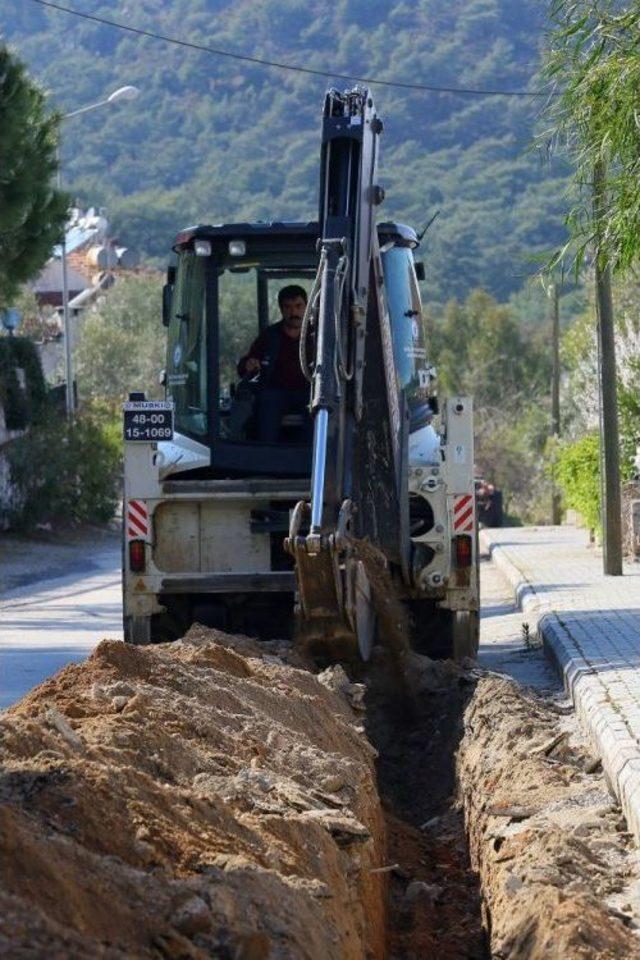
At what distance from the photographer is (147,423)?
41.3 ft

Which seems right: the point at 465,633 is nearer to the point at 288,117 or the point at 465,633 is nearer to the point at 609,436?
the point at 609,436

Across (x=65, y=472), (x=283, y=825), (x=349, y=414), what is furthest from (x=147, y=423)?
(x=65, y=472)

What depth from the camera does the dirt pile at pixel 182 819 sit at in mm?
4949

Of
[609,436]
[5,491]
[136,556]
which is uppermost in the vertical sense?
[609,436]

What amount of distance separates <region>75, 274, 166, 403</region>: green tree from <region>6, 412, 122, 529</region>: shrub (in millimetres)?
22502

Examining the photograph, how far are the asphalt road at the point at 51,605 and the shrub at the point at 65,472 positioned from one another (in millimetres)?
1304

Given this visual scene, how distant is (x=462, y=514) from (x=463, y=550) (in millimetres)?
256

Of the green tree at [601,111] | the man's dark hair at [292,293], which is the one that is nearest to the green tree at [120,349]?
the man's dark hair at [292,293]

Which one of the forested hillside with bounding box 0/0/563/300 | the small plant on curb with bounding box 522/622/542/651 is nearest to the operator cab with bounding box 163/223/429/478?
the small plant on curb with bounding box 522/622/542/651

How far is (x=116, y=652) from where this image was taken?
9570 millimetres

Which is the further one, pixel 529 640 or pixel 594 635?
pixel 529 640

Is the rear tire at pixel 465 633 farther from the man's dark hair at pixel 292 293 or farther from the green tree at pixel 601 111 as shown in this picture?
the green tree at pixel 601 111

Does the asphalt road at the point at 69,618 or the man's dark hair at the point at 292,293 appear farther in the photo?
the asphalt road at the point at 69,618

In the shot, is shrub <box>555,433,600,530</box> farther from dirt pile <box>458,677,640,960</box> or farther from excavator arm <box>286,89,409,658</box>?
dirt pile <box>458,677,640,960</box>
